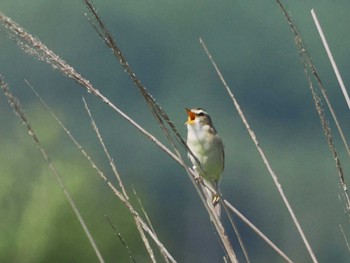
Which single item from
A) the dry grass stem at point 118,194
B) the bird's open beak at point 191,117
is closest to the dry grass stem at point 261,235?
the dry grass stem at point 118,194

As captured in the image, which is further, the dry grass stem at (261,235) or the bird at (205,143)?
the bird at (205,143)

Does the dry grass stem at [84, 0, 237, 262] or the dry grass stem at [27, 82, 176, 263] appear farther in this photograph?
the dry grass stem at [27, 82, 176, 263]

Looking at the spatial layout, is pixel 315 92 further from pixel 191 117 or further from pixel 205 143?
pixel 191 117

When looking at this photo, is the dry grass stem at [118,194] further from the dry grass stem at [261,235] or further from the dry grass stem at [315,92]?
the dry grass stem at [315,92]

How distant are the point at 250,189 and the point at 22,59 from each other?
464cm

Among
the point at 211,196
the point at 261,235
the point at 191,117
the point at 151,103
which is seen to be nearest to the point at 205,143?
the point at 191,117

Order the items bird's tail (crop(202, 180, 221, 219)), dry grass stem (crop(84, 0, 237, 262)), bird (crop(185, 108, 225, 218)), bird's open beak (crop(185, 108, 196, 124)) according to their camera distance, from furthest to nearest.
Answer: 1. bird's open beak (crop(185, 108, 196, 124))
2. bird (crop(185, 108, 225, 218))
3. bird's tail (crop(202, 180, 221, 219))
4. dry grass stem (crop(84, 0, 237, 262))

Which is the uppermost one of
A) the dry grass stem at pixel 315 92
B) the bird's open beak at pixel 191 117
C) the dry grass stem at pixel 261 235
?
the bird's open beak at pixel 191 117

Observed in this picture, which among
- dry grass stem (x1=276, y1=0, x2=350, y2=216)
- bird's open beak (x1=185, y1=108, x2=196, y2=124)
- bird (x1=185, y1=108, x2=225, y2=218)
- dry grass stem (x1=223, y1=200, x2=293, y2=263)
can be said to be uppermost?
bird's open beak (x1=185, y1=108, x2=196, y2=124)

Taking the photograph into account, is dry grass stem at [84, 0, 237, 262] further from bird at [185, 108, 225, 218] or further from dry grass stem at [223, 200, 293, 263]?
bird at [185, 108, 225, 218]

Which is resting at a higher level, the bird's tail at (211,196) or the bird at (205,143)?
the bird at (205,143)

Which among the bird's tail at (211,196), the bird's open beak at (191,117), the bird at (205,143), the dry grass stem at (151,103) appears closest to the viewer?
the dry grass stem at (151,103)

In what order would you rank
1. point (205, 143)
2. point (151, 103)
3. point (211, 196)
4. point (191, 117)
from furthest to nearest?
1. point (191, 117)
2. point (205, 143)
3. point (211, 196)
4. point (151, 103)

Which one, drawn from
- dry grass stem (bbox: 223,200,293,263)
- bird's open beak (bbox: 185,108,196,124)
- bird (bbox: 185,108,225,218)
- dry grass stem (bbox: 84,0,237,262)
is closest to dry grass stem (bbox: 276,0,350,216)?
A: dry grass stem (bbox: 223,200,293,263)
